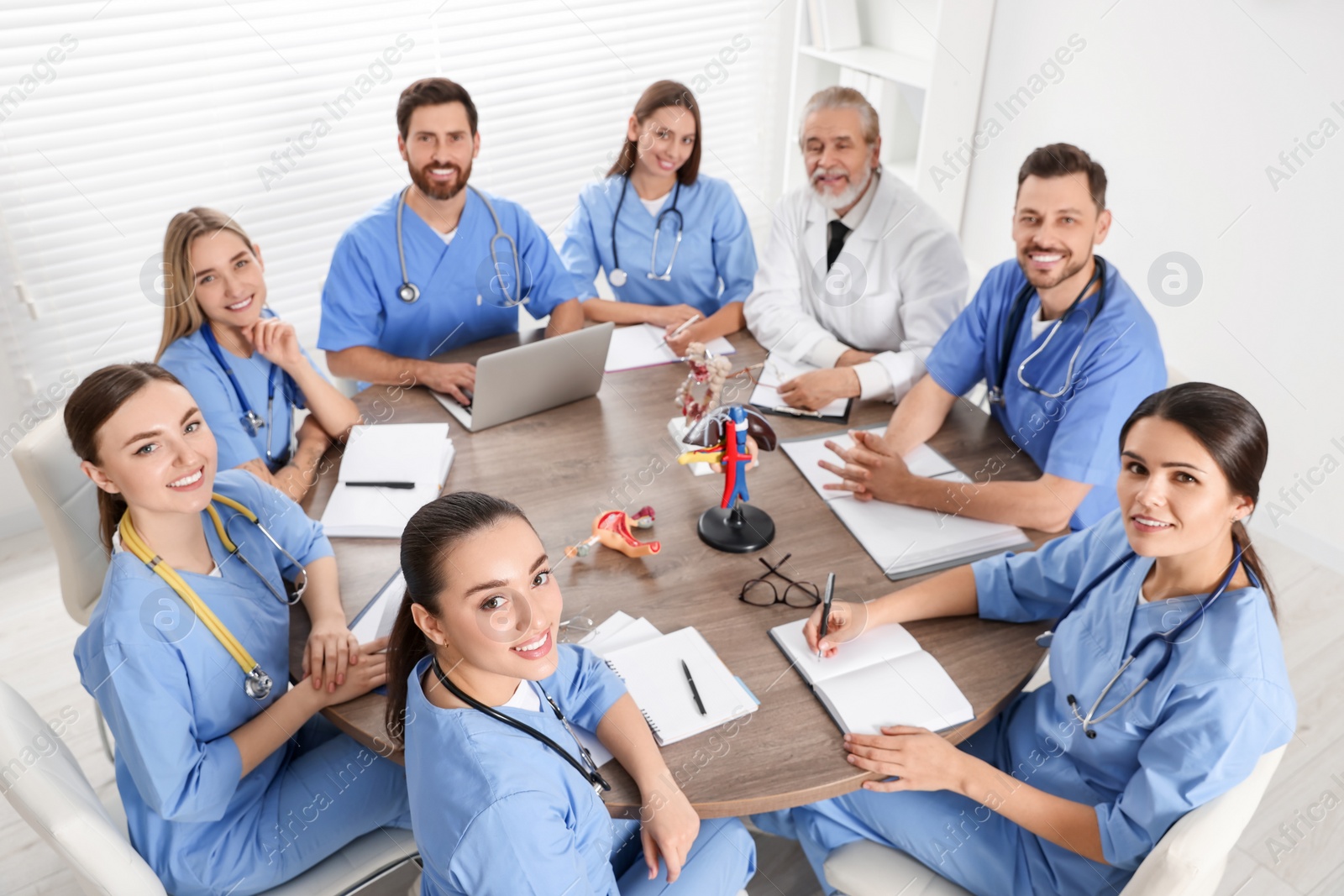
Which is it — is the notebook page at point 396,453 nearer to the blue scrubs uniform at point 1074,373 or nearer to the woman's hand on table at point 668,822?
the woman's hand on table at point 668,822

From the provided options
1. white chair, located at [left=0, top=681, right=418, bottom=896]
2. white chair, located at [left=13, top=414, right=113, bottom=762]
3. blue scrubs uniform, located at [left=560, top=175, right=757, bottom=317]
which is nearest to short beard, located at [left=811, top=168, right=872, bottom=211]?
blue scrubs uniform, located at [left=560, top=175, right=757, bottom=317]

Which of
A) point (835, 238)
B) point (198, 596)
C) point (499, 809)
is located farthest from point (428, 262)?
point (499, 809)

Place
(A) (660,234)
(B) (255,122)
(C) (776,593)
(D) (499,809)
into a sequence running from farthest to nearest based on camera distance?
(B) (255,122), (A) (660,234), (C) (776,593), (D) (499,809)

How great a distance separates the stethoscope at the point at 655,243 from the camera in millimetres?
3143

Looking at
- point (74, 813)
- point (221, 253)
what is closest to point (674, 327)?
point (221, 253)

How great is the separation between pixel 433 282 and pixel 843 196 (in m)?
1.17

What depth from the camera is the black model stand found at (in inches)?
77.4

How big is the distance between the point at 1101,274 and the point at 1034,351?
0.69 feet

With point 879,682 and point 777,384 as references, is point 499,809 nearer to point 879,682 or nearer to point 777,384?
point 879,682

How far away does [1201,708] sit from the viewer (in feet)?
4.70

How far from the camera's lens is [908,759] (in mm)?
1553

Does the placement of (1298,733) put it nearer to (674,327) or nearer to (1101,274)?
(1101,274)

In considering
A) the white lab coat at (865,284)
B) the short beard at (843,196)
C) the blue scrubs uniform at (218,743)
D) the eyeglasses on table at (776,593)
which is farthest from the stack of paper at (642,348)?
the blue scrubs uniform at (218,743)

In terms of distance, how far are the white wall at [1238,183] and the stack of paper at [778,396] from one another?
1.61 meters
